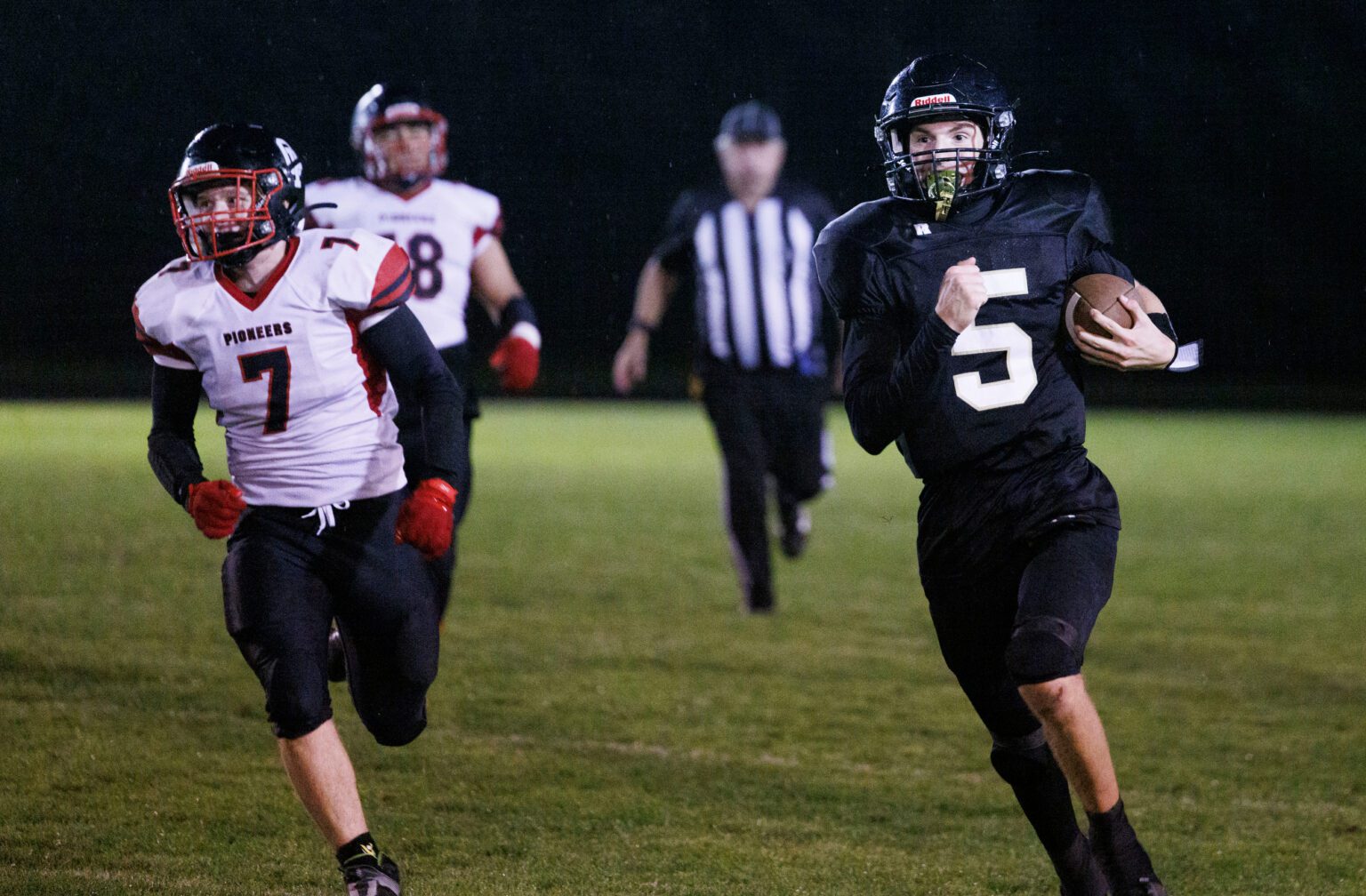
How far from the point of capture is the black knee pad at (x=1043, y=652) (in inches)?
98.5

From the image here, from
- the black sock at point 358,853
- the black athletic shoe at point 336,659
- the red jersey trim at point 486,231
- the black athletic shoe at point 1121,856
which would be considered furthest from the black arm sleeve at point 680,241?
the black athletic shoe at point 1121,856

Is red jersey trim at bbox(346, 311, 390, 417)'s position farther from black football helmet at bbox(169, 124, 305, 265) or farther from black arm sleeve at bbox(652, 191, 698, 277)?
black arm sleeve at bbox(652, 191, 698, 277)

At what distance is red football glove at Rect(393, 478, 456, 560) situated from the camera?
2.82 metres

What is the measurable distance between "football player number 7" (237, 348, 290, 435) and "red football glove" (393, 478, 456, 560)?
31cm

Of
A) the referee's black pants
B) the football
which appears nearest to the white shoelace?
the football

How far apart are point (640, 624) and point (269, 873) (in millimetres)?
2928

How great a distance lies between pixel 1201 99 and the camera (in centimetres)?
1612

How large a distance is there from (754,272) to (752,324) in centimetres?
26

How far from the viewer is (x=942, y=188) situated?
2.83 m

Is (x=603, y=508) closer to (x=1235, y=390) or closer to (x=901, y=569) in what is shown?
(x=901, y=569)

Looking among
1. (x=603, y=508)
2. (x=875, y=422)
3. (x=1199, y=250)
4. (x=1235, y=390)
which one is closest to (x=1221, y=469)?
(x=603, y=508)

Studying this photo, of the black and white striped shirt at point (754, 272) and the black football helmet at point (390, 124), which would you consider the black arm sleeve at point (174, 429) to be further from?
the black and white striped shirt at point (754, 272)

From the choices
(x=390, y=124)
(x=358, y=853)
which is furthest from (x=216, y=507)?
(x=390, y=124)

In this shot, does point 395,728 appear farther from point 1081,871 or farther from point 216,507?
point 1081,871
